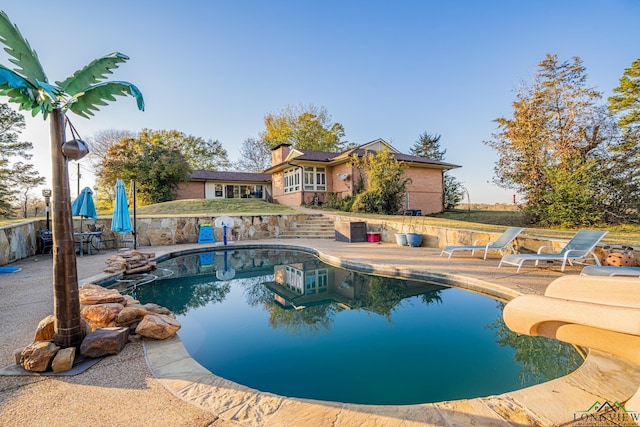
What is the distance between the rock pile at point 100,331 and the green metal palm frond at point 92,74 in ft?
6.90

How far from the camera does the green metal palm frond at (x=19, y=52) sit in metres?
2.16

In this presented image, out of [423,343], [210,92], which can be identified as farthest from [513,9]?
[210,92]

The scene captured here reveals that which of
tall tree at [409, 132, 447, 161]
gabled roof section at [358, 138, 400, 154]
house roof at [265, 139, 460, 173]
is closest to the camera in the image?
house roof at [265, 139, 460, 173]

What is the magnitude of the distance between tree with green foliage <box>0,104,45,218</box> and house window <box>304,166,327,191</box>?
58.2 ft

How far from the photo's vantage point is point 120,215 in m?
8.54

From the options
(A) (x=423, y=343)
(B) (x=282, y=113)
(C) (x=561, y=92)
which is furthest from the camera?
(B) (x=282, y=113)

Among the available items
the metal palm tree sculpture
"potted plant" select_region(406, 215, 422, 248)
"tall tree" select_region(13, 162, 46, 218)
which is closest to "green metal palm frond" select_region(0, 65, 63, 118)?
the metal palm tree sculpture

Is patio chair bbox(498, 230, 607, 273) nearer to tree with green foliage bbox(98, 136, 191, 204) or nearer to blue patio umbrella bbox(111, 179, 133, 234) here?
blue patio umbrella bbox(111, 179, 133, 234)

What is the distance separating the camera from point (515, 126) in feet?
48.3

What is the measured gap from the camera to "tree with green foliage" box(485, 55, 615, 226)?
42.0ft

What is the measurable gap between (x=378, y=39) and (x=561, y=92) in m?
9.57

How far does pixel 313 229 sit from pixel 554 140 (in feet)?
39.7

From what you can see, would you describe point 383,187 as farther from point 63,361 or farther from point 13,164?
→ point 13,164

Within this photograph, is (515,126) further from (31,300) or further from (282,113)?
(282,113)
